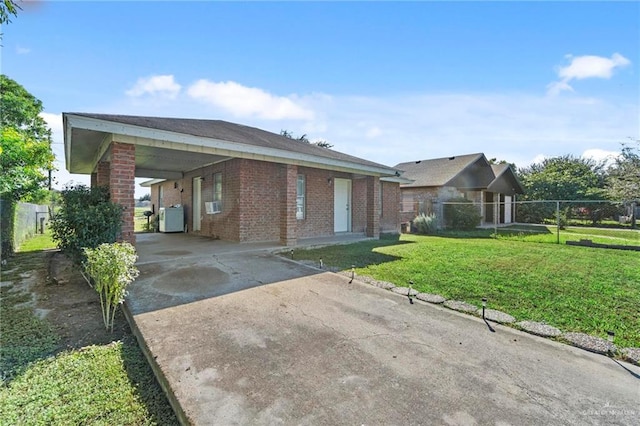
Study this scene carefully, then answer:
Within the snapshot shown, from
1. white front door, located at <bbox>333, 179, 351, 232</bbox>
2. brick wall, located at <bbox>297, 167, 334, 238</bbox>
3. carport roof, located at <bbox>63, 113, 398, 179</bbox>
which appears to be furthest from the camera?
white front door, located at <bbox>333, 179, 351, 232</bbox>

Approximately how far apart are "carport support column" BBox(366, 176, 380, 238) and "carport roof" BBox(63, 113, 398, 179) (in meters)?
0.47

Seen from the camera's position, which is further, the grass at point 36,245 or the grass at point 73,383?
the grass at point 36,245

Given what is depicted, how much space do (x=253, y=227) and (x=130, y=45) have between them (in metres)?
5.70

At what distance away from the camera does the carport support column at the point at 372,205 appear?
465 inches

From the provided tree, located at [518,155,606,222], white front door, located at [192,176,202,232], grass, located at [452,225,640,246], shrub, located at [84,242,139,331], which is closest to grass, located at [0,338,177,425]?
shrub, located at [84,242,139,331]

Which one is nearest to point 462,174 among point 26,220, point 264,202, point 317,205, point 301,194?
point 317,205

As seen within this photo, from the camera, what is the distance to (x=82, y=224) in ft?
15.9

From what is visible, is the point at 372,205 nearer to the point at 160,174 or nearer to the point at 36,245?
the point at 160,174

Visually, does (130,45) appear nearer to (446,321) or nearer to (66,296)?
(66,296)

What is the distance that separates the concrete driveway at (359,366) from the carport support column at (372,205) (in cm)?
740

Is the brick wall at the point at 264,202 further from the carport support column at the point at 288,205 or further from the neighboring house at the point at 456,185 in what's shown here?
the neighboring house at the point at 456,185

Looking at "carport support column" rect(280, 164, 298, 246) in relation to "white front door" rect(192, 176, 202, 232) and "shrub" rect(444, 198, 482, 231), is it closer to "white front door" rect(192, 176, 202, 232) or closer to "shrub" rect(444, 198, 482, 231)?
"white front door" rect(192, 176, 202, 232)

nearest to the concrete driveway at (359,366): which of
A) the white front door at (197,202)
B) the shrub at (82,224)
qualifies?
the shrub at (82,224)

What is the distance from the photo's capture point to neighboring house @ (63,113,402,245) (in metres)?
5.88
